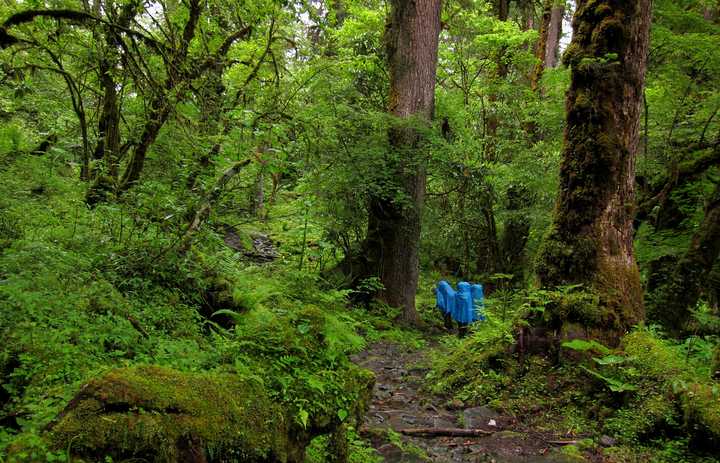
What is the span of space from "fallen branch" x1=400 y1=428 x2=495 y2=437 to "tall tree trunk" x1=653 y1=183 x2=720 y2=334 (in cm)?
574

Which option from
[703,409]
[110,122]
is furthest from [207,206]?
[703,409]

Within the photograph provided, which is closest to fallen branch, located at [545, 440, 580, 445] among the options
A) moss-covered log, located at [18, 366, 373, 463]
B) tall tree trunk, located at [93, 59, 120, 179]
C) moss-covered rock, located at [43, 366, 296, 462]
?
moss-covered log, located at [18, 366, 373, 463]

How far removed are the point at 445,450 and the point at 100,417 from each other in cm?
323

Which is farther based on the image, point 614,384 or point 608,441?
point 614,384

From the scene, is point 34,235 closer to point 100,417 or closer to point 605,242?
point 100,417

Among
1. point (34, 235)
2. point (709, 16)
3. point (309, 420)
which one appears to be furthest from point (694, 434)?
point (709, 16)

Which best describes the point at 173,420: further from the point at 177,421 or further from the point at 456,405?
the point at 456,405

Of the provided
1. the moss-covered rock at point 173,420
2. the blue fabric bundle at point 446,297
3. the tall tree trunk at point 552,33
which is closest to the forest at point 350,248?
the moss-covered rock at point 173,420

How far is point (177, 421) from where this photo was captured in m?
2.29

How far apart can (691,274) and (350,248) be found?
6907 millimetres

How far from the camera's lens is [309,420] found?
2854 mm

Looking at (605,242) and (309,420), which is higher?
(605,242)

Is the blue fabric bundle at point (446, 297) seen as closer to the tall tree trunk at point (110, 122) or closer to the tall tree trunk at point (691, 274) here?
the tall tree trunk at point (691, 274)

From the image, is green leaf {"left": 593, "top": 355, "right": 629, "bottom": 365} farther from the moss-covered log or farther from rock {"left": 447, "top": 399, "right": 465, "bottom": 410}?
the moss-covered log
